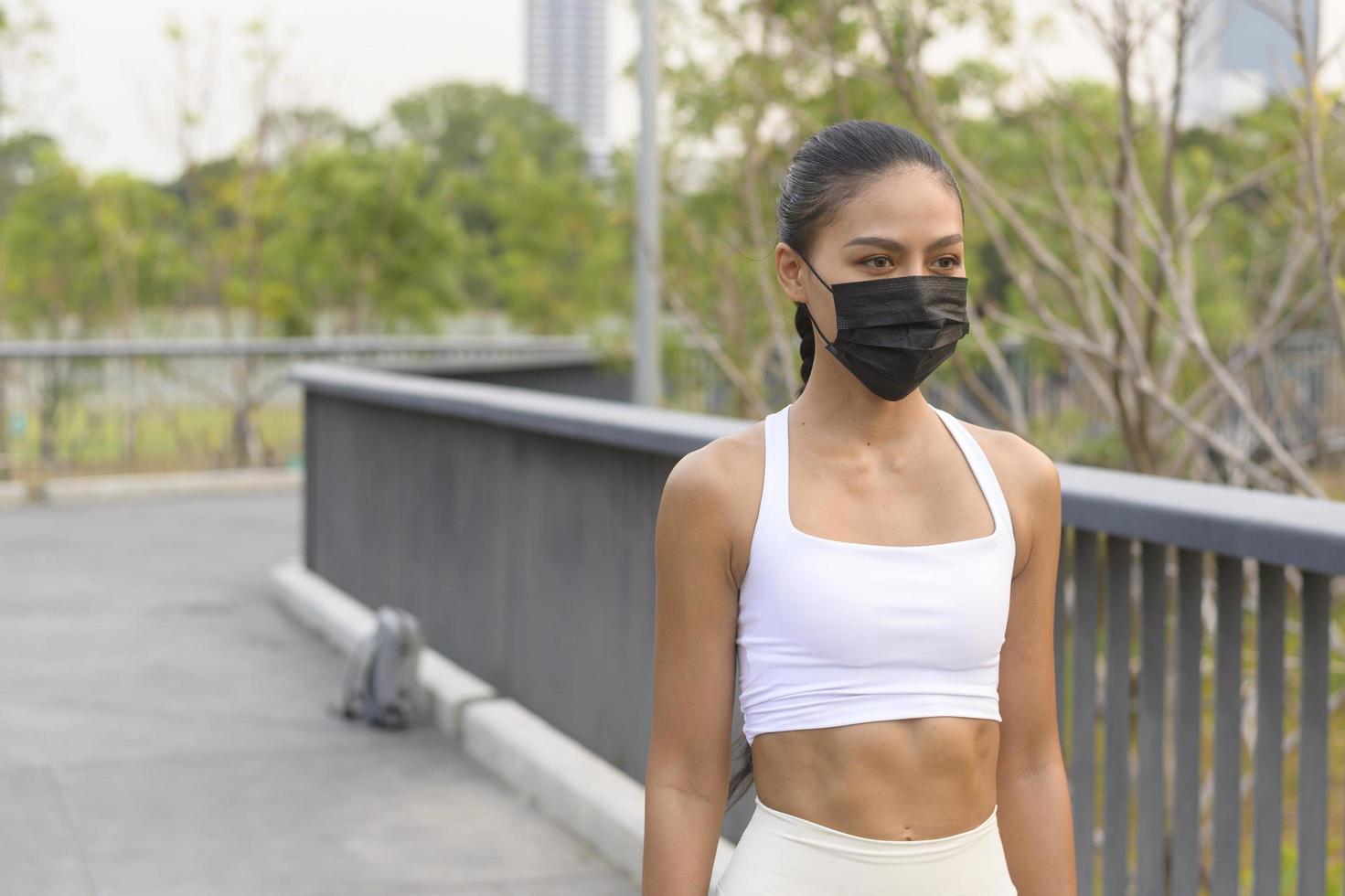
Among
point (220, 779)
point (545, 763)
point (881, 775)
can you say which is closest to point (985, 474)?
point (881, 775)

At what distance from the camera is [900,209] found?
2.10m

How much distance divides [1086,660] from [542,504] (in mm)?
3108

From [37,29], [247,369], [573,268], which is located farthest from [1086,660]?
[573,268]

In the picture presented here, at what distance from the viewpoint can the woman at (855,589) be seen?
2082 millimetres

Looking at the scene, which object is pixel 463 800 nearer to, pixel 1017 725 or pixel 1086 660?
pixel 1086 660

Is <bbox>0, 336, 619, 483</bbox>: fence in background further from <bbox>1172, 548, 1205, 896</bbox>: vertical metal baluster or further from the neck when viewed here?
the neck

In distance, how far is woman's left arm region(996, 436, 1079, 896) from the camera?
2270 mm

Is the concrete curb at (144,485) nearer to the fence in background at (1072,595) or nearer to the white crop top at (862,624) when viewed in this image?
the fence in background at (1072,595)

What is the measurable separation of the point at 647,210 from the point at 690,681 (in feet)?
33.1

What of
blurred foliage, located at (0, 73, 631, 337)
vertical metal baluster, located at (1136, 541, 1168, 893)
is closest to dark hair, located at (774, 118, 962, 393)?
vertical metal baluster, located at (1136, 541, 1168, 893)

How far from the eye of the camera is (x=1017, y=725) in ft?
7.49

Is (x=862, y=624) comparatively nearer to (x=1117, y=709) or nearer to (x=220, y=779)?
(x=1117, y=709)

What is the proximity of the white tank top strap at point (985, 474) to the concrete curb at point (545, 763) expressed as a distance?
251 centimetres

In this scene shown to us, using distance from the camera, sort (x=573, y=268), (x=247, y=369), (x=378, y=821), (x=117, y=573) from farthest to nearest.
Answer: (x=573, y=268)
(x=247, y=369)
(x=117, y=573)
(x=378, y=821)
